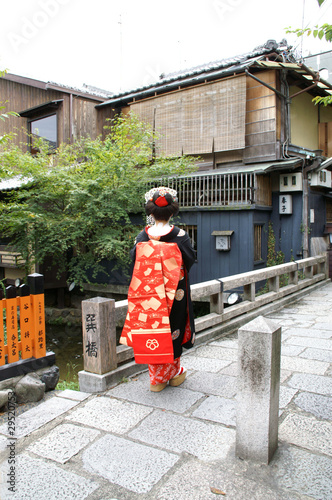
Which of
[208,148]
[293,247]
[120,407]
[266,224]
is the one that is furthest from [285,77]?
[120,407]

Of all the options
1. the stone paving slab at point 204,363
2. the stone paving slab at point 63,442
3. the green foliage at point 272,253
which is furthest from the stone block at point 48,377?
the green foliage at point 272,253

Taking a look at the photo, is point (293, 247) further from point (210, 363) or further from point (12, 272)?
point (12, 272)

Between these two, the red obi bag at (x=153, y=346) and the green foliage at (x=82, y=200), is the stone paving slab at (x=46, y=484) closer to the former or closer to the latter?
the red obi bag at (x=153, y=346)

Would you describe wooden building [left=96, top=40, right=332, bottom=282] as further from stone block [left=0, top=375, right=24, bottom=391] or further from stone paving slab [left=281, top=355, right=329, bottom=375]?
stone block [left=0, top=375, right=24, bottom=391]

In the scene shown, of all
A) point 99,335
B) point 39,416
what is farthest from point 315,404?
Answer: point 39,416

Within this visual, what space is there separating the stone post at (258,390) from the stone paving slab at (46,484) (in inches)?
44.9

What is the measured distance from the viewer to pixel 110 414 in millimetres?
3469

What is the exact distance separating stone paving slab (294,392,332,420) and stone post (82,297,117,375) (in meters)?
2.05

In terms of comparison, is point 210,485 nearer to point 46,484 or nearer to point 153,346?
point 46,484

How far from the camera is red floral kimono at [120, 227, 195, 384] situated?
3584mm

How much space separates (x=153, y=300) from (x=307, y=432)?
1.79 metres

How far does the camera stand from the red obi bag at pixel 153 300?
358 cm

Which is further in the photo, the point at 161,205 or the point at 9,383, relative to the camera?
the point at 9,383

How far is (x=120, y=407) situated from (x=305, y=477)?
1.80m
